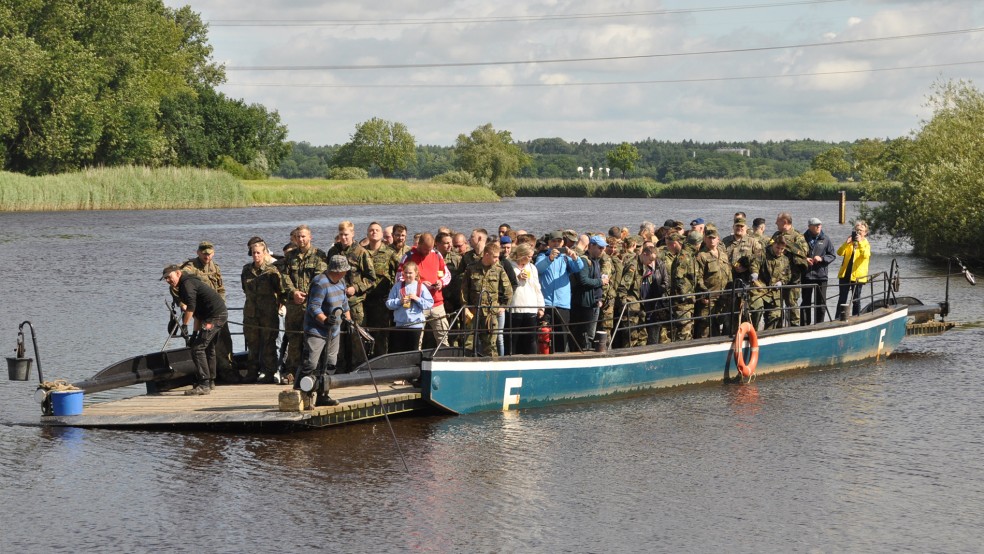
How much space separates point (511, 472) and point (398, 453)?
1.38 meters

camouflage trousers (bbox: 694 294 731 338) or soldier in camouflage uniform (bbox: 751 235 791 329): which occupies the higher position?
soldier in camouflage uniform (bbox: 751 235 791 329)

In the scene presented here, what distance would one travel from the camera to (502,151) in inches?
4599

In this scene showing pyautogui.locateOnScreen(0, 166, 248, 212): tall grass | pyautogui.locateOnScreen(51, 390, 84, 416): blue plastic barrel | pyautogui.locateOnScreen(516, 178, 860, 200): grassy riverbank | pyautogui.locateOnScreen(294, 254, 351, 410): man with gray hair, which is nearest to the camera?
pyautogui.locateOnScreen(294, 254, 351, 410): man with gray hair

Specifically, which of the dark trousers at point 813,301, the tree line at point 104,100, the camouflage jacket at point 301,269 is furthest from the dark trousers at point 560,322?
the tree line at point 104,100

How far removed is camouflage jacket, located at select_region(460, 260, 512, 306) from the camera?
14.3 meters

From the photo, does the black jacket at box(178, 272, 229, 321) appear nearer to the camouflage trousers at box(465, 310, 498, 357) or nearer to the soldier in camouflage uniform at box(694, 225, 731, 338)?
the camouflage trousers at box(465, 310, 498, 357)

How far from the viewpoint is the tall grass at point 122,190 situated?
194 ft

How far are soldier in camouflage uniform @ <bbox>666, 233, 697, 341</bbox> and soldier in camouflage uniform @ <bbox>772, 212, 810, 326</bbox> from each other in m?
1.85

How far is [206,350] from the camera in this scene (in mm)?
14516

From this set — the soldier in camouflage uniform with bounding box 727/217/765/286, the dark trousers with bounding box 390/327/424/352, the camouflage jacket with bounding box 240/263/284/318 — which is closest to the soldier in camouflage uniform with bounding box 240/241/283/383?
the camouflage jacket with bounding box 240/263/284/318

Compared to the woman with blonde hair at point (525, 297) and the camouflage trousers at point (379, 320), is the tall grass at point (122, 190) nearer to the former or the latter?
the camouflage trousers at point (379, 320)

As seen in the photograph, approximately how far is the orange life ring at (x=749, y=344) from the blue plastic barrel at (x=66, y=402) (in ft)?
28.3

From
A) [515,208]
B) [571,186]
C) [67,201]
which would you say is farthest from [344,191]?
[571,186]

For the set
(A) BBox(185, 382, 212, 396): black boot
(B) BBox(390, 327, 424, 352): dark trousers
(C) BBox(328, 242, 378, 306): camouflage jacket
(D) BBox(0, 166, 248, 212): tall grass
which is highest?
(D) BBox(0, 166, 248, 212): tall grass
